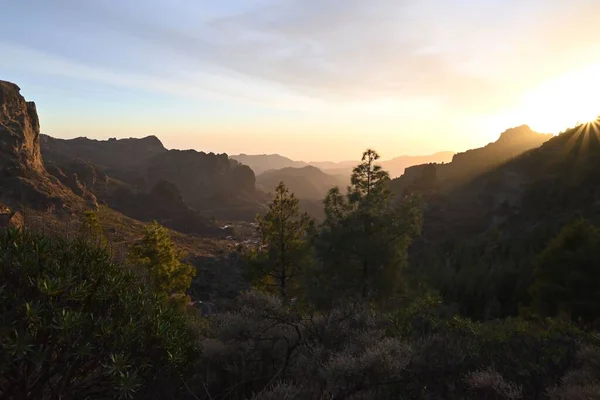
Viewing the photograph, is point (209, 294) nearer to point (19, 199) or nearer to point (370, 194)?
point (370, 194)

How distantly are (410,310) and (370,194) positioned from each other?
8.45 meters

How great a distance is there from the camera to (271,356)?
36.7 feet

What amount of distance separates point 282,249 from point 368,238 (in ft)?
24.0

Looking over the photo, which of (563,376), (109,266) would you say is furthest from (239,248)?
(563,376)

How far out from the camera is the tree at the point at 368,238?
21125mm

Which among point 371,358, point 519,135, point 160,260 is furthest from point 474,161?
point 371,358

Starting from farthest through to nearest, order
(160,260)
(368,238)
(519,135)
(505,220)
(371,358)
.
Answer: (519,135) → (505,220) → (160,260) → (368,238) → (371,358)

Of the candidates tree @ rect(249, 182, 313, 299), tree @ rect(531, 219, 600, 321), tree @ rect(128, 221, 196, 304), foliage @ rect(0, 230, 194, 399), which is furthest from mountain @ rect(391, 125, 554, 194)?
foliage @ rect(0, 230, 194, 399)

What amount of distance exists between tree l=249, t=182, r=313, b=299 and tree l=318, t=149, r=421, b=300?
3.87m

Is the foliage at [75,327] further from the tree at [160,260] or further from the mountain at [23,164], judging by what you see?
the mountain at [23,164]

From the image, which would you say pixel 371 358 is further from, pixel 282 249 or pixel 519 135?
pixel 519 135

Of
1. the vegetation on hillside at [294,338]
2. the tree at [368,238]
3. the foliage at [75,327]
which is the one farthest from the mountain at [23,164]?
the foliage at [75,327]

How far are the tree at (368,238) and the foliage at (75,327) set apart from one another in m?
13.7

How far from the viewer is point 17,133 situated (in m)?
95.5
